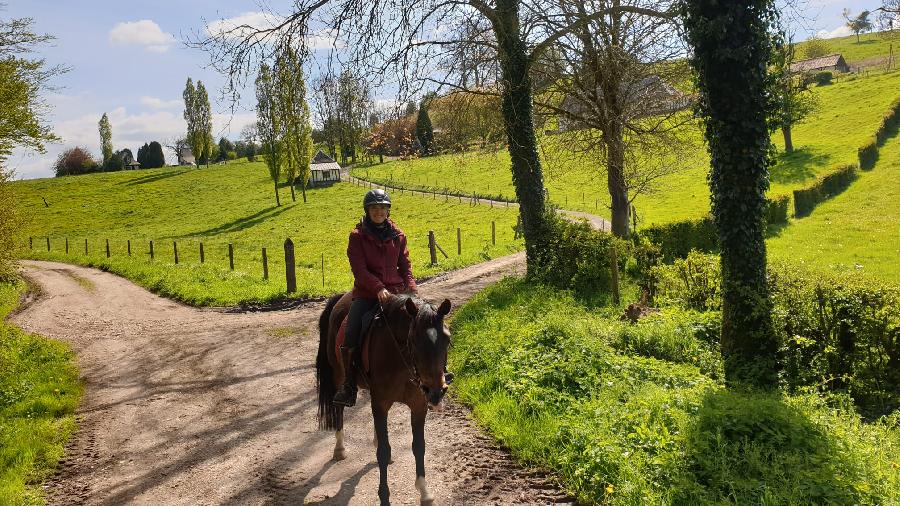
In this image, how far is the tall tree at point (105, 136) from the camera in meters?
108

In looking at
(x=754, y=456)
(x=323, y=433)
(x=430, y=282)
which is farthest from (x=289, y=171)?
(x=754, y=456)

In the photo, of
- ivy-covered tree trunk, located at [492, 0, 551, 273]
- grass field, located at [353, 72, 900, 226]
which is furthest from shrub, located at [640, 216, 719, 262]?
ivy-covered tree trunk, located at [492, 0, 551, 273]

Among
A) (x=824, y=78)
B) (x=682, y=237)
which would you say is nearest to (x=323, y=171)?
(x=682, y=237)

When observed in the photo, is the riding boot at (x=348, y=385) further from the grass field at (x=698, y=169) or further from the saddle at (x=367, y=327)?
the grass field at (x=698, y=169)

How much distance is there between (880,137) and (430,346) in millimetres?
50182

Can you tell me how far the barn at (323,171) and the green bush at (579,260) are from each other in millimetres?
51821

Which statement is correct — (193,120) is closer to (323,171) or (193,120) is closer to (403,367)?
(323,171)

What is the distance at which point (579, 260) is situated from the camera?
46.8 feet

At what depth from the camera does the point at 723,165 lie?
27.8ft

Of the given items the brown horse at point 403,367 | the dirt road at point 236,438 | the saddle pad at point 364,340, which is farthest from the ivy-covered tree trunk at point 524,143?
the saddle pad at point 364,340

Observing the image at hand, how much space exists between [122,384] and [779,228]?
2747cm

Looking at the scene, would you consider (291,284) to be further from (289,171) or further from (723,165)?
(289,171)

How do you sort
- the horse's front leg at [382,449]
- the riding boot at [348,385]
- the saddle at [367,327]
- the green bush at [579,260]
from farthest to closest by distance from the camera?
the green bush at [579,260] → the riding boot at [348,385] → the saddle at [367,327] → the horse's front leg at [382,449]

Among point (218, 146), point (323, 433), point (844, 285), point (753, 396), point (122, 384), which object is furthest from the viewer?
point (218, 146)
